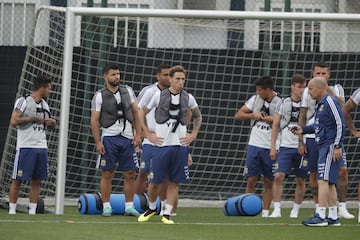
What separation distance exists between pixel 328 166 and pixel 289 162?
9.77 feet

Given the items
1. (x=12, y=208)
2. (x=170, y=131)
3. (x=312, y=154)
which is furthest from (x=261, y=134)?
(x=12, y=208)

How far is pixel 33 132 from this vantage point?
18172 mm

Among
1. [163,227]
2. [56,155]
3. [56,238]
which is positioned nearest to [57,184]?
[56,155]

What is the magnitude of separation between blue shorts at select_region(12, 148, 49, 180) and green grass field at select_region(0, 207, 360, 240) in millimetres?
691

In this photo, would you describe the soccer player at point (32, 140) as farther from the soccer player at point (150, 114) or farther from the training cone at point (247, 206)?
the training cone at point (247, 206)

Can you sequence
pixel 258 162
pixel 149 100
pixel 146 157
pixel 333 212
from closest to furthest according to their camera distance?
1. pixel 333 212
2. pixel 149 100
3. pixel 146 157
4. pixel 258 162

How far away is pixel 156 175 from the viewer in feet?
53.6

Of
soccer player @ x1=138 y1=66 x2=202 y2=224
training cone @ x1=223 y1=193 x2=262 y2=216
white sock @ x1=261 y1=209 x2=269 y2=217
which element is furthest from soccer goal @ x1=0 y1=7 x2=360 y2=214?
soccer player @ x1=138 y1=66 x2=202 y2=224

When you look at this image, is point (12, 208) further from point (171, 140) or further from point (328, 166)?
point (328, 166)

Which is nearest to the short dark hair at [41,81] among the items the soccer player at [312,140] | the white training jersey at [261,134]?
the white training jersey at [261,134]

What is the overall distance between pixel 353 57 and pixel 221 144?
98.3 inches

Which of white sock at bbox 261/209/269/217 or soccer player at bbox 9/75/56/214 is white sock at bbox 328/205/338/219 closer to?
white sock at bbox 261/209/269/217

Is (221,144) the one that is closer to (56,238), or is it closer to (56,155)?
(56,155)

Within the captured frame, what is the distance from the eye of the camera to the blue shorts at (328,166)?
15438 millimetres
